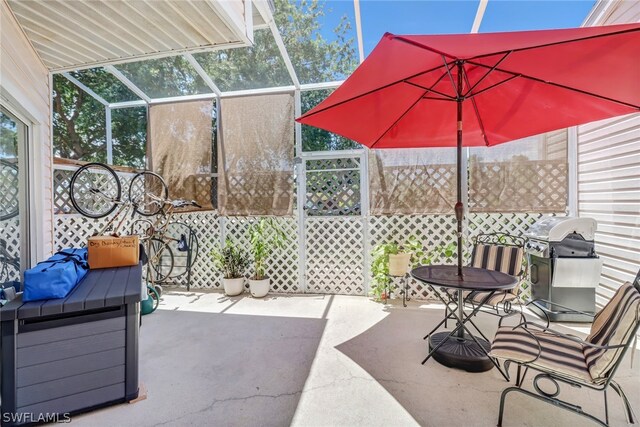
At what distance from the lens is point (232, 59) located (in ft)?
13.3

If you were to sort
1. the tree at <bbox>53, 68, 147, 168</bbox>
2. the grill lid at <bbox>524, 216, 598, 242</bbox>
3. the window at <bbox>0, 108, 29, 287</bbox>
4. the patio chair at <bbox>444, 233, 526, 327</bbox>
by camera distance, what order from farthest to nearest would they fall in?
the tree at <bbox>53, 68, 147, 168</bbox> < the grill lid at <bbox>524, 216, 598, 242</bbox> < the patio chair at <bbox>444, 233, 526, 327</bbox> < the window at <bbox>0, 108, 29, 287</bbox>

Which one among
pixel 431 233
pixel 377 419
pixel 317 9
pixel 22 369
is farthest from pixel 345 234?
pixel 22 369

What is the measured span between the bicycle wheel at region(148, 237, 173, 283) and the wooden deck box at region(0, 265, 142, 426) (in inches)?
91.8

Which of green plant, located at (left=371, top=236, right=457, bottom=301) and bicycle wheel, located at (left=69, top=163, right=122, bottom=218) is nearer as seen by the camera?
green plant, located at (left=371, top=236, right=457, bottom=301)

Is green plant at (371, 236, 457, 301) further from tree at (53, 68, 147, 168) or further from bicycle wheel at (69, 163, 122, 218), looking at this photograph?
tree at (53, 68, 147, 168)

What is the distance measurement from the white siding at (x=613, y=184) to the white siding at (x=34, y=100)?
5244 mm

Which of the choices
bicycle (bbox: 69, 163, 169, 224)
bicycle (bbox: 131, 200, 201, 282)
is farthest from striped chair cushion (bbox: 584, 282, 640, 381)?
bicycle (bbox: 69, 163, 169, 224)

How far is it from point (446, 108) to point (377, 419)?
2.68m

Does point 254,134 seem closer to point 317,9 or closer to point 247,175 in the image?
point 247,175

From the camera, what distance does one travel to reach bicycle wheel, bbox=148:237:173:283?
4238 mm

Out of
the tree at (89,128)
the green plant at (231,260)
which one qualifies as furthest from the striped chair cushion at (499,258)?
the tree at (89,128)

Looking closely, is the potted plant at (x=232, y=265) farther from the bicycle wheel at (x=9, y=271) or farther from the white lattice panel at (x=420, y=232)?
the bicycle wheel at (x=9, y=271)

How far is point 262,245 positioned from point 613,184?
14.0 feet

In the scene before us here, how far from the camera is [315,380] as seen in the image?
2.19m
